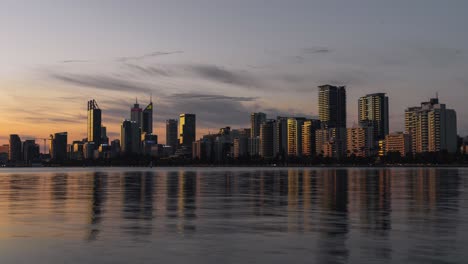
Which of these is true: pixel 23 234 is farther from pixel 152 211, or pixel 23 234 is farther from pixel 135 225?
pixel 152 211

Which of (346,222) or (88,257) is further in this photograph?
(346,222)

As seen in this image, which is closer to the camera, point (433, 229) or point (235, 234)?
point (235, 234)

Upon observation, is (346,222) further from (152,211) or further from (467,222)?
(152,211)

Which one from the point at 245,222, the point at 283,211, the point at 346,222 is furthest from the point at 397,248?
the point at 283,211

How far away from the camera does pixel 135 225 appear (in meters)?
27.4

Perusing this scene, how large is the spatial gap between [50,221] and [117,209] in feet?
23.5

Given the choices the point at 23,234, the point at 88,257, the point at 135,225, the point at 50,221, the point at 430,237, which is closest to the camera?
the point at 88,257

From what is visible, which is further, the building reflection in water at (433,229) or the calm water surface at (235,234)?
the building reflection in water at (433,229)

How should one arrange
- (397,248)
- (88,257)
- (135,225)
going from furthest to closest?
1. (135,225)
2. (397,248)
3. (88,257)

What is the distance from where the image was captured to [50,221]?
29.3 meters

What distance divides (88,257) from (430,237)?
44.2 ft

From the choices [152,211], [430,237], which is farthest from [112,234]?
[430,237]

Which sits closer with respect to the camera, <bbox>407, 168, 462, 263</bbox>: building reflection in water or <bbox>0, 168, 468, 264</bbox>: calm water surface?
<bbox>0, 168, 468, 264</bbox>: calm water surface

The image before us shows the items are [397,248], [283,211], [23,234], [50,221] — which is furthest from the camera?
[283,211]
